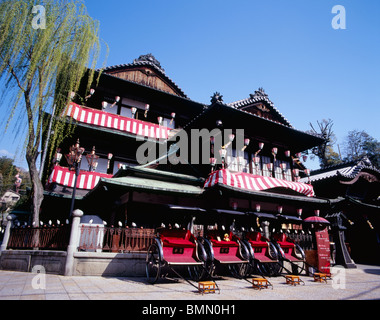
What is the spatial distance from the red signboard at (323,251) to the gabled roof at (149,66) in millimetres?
14227

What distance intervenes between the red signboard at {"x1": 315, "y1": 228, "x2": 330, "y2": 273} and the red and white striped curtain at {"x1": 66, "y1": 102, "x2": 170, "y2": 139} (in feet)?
37.0

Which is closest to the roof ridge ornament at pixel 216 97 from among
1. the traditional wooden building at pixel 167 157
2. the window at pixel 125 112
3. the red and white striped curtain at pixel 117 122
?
the traditional wooden building at pixel 167 157

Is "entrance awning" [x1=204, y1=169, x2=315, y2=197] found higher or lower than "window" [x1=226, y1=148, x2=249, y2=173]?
lower

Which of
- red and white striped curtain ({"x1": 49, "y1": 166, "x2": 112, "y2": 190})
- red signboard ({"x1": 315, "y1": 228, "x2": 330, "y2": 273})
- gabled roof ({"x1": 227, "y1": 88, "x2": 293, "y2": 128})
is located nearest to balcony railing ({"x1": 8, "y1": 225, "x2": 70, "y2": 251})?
red and white striped curtain ({"x1": 49, "y1": 166, "x2": 112, "y2": 190})

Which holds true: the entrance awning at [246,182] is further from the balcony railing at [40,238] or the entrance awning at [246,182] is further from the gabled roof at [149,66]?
the gabled roof at [149,66]

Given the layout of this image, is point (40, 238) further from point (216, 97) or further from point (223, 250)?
point (216, 97)

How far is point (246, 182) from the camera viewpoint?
11.0 m

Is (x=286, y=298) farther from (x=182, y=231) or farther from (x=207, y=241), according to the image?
(x=182, y=231)

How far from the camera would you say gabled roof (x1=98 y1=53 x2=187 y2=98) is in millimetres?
16516

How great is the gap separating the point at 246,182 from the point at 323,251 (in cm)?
418

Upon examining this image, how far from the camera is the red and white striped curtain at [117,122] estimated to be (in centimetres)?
1366

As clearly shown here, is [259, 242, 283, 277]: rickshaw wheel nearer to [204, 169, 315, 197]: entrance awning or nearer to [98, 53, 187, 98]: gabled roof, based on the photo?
[204, 169, 315, 197]: entrance awning

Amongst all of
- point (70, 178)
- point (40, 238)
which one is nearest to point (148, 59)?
point (70, 178)

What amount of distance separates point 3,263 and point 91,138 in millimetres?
7942
